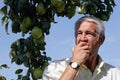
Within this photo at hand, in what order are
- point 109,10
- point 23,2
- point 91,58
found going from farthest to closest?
1. point 109,10
2. point 23,2
3. point 91,58

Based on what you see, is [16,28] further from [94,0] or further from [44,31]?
[94,0]

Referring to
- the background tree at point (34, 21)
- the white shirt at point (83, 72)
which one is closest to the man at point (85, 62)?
the white shirt at point (83, 72)

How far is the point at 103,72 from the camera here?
3.14 meters

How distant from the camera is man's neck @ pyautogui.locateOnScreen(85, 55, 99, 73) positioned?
120 inches

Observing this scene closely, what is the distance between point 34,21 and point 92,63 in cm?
159

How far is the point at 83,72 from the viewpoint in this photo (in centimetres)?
304

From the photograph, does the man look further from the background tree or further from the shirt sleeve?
the background tree

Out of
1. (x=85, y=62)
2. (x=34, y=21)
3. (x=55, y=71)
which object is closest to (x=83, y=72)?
(x=85, y=62)

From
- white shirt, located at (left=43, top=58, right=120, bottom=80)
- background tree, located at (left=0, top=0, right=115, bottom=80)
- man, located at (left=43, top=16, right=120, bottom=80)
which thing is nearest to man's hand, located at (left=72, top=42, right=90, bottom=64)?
man, located at (left=43, top=16, right=120, bottom=80)

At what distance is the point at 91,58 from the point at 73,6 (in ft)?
5.33

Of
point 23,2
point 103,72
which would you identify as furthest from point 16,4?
point 103,72

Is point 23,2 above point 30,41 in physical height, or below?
above

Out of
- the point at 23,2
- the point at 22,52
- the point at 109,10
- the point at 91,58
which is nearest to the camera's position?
the point at 91,58

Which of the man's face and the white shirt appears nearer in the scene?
the man's face
